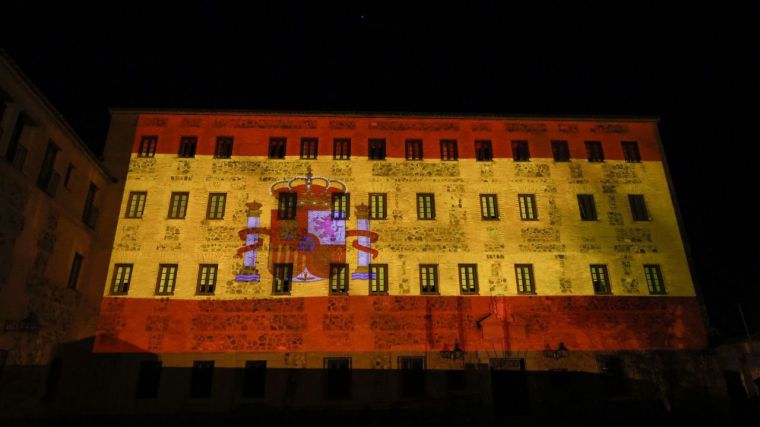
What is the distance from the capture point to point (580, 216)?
23.7m

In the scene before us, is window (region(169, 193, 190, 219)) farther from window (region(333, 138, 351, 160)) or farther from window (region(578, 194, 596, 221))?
window (region(578, 194, 596, 221))

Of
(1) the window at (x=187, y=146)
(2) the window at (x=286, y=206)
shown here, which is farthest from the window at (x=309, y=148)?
(1) the window at (x=187, y=146)

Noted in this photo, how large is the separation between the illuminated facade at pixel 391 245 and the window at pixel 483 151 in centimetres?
12

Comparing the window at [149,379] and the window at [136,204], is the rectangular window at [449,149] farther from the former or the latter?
the window at [149,379]

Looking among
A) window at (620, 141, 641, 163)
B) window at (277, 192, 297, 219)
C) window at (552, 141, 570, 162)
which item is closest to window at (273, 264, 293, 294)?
window at (277, 192, 297, 219)

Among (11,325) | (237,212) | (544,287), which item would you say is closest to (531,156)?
(544,287)

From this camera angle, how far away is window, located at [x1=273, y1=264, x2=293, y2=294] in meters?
22.0

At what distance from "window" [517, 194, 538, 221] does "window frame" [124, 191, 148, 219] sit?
18.2 metres

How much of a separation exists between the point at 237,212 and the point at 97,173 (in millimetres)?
6667

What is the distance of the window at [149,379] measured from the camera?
66.4 ft

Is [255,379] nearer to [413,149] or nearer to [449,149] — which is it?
[413,149]

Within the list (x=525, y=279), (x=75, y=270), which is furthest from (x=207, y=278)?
(x=525, y=279)

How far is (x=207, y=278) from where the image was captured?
22141 millimetres

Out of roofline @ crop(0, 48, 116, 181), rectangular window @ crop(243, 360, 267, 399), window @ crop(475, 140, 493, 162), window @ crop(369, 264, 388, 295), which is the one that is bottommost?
rectangular window @ crop(243, 360, 267, 399)
